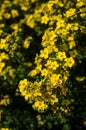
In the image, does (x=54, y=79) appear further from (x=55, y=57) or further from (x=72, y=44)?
(x=72, y=44)

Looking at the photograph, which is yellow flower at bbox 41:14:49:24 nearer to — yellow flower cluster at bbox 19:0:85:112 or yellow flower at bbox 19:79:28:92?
yellow flower cluster at bbox 19:0:85:112

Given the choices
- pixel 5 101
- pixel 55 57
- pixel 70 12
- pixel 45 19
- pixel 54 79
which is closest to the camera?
pixel 54 79

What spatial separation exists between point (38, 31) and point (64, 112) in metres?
1.14

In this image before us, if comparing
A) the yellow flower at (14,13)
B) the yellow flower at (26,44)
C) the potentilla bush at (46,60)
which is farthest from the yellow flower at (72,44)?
the yellow flower at (14,13)

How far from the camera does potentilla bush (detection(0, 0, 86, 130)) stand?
4.19m

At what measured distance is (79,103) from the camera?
183 inches

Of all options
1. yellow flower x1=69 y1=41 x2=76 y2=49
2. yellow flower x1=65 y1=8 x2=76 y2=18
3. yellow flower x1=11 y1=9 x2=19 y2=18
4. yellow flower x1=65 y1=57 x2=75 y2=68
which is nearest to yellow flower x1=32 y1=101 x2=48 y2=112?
yellow flower x1=65 y1=57 x2=75 y2=68

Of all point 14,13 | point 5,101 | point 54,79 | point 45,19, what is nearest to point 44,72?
point 54,79

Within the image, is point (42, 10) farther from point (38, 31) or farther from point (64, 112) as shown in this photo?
point (64, 112)

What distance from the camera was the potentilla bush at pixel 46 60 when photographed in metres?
4.19

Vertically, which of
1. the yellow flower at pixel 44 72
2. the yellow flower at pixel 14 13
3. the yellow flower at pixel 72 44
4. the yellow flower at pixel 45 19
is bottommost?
the yellow flower at pixel 44 72

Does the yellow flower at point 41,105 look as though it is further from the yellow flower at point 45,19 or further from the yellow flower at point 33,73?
the yellow flower at point 45,19

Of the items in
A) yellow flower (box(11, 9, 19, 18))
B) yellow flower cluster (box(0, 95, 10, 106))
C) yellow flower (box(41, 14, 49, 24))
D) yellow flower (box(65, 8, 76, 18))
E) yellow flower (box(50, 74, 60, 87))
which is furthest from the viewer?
yellow flower (box(11, 9, 19, 18))

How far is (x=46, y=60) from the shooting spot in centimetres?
435
